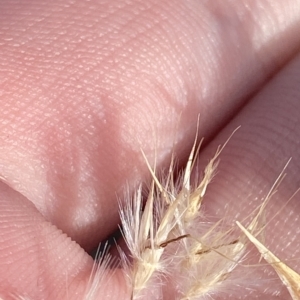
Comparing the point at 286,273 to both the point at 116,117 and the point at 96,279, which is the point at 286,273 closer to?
the point at 96,279

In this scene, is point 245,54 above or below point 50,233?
above

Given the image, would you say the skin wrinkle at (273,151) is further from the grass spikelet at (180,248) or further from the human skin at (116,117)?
the grass spikelet at (180,248)

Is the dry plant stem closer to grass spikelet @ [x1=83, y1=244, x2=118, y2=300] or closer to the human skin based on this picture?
the human skin

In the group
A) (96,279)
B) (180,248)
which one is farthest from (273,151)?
(96,279)

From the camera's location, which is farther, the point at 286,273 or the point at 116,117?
the point at 116,117

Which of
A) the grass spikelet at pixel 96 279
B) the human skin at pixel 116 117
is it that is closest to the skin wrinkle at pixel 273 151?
the human skin at pixel 116 117

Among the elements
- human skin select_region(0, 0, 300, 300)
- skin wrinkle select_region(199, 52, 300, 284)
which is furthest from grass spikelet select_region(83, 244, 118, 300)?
skin wrinkle select_region(199, 52, 300, 284)

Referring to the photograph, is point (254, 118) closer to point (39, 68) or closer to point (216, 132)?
point (216, 132)

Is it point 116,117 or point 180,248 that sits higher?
point 116,117

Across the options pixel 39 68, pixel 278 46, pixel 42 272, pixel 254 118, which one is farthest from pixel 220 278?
pixel 278 46
